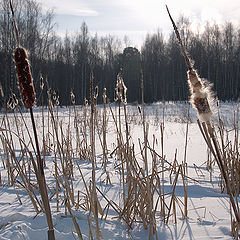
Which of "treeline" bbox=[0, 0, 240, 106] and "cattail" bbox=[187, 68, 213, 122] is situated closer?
"cattail" bbox=[187, 68, 213, 122]

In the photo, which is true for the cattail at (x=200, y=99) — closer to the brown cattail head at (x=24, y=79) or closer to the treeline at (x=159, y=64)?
the brown cattail head at (x=24, y=79)

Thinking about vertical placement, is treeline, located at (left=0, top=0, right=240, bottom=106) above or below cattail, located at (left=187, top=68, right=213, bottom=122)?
above

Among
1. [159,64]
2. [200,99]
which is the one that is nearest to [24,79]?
[200,99]

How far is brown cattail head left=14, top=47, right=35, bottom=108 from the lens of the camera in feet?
1.82

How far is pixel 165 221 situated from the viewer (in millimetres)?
1358

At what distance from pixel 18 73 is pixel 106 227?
1.02 metres

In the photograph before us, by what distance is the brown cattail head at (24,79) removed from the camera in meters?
0.56

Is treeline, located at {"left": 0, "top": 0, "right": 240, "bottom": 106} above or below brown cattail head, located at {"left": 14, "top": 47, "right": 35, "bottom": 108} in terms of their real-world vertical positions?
above

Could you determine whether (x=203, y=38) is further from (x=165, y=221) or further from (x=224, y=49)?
(x=165, y=221)

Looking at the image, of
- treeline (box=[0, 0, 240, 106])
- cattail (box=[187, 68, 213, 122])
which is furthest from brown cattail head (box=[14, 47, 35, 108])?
treeline (box=[0, 0, 240, 106])

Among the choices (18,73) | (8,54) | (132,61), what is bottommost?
(18,73)

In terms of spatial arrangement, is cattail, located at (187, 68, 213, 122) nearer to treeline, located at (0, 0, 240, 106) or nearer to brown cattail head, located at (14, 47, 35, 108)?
brown cattail head, located at (14, 47, 35, 108)

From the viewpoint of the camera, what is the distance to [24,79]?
556mm

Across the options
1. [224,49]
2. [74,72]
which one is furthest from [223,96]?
[74,72]
